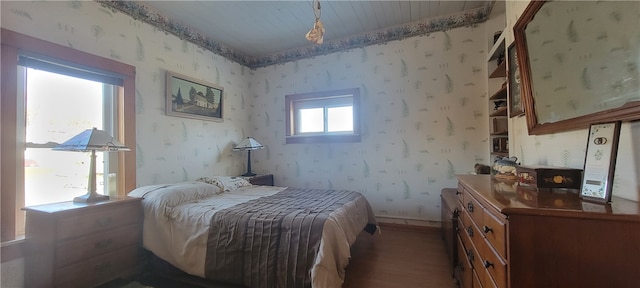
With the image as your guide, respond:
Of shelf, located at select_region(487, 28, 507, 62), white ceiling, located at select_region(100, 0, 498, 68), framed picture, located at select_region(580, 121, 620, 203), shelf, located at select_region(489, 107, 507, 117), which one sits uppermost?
white ceiling, located at select_region(100, 0, 498, 68)

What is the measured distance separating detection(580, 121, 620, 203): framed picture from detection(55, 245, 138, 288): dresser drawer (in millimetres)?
2895

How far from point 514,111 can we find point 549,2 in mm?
866

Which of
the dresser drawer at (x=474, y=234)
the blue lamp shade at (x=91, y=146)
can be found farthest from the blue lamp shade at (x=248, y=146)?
the dresser drawer at (x=474, y=234)

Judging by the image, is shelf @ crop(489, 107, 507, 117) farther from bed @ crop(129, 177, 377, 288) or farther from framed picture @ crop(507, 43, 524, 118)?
bed @ crop(129, 177, 377, 288)

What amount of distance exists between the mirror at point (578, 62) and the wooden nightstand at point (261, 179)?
316 cm

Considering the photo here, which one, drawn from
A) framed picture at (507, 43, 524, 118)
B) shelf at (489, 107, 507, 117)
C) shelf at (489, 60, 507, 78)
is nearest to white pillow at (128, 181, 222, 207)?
framed picture at (507, 43, 524, 118)

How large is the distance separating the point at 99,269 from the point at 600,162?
118 inches

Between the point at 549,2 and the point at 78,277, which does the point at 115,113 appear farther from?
the point at 549,2

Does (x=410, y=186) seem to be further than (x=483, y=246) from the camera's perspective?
Yes

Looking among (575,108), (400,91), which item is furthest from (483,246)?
(400,91)

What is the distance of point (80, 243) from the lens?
1777 millimetres

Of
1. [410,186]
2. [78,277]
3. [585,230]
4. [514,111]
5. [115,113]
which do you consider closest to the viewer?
[585,230]

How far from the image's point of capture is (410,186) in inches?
130

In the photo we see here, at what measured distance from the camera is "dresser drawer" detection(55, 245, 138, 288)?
1.70 meters
